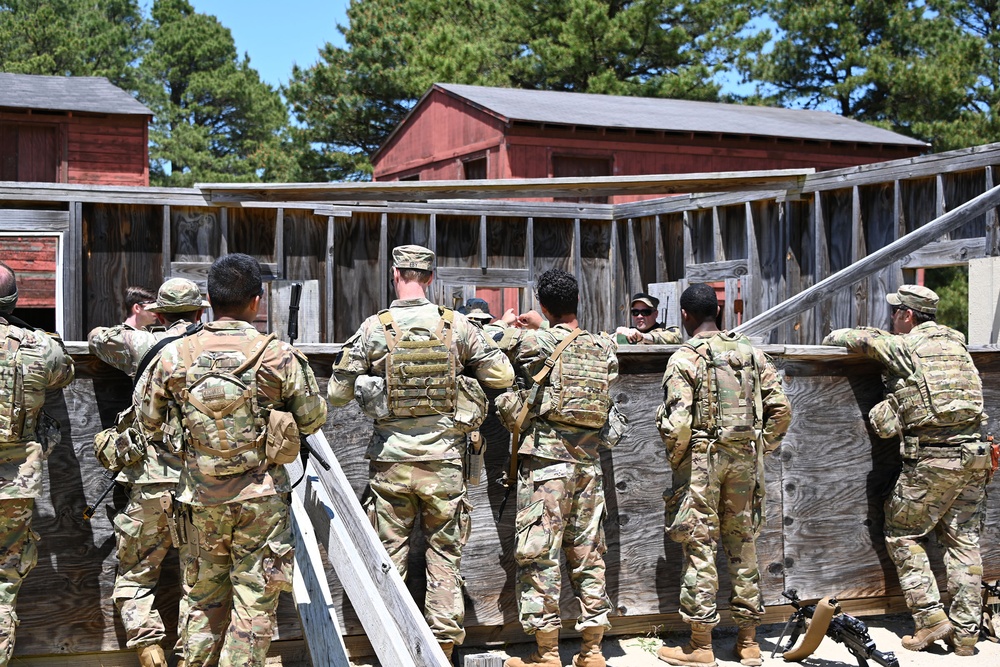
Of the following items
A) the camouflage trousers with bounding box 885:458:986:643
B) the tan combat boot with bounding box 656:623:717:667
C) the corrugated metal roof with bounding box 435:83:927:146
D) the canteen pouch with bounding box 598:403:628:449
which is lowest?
the tan combat boot with bounding box 656:623:717:667


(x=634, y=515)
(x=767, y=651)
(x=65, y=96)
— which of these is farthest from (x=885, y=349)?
(x=65, y=96)

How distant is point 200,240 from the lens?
38.7 feet

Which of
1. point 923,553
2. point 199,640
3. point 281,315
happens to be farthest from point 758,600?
point 281,315

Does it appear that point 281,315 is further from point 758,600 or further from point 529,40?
point 529,40

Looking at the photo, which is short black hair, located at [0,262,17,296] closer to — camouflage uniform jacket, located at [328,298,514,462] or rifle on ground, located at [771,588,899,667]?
camouflage uniform jacket, located at [328,298,514,462]

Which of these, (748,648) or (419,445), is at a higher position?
(419,445)

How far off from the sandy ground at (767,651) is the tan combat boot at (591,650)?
0.17 m

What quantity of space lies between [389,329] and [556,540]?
1.48 m

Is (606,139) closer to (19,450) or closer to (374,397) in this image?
(374,397)

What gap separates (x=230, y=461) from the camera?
14.4 ft

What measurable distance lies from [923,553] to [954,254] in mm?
5356

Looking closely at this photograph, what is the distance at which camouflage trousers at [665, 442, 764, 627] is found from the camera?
18.9 feet

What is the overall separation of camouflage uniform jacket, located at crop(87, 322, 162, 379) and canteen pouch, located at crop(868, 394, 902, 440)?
4.31m

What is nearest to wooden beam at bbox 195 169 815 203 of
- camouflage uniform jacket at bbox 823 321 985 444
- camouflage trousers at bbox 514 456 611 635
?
camouflage uniform jacket at bbox 823 321 985 444
